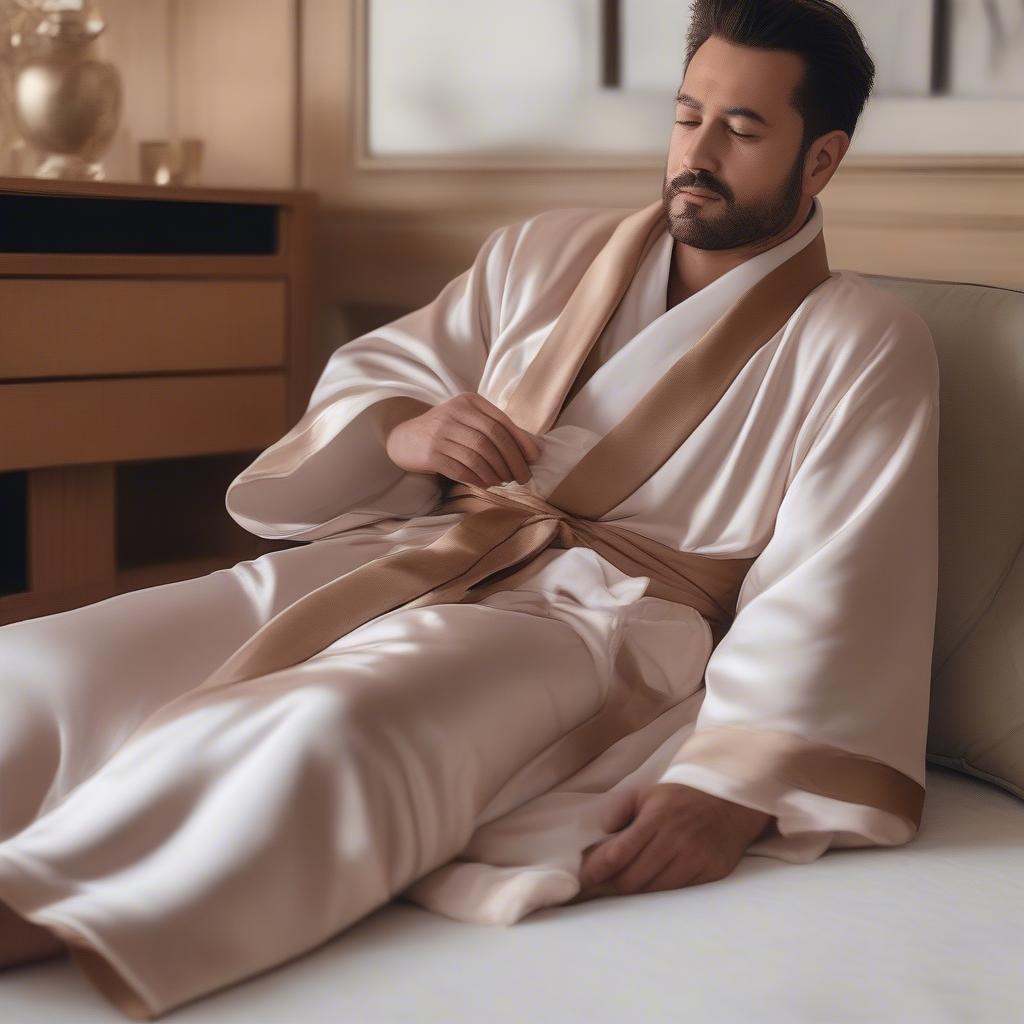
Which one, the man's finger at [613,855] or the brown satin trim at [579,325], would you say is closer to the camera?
the man's finger at [613,855]

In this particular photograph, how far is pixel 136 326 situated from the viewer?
8.19 ft

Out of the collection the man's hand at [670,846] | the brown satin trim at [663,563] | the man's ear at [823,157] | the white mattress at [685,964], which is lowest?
the white mattress at [685,964]

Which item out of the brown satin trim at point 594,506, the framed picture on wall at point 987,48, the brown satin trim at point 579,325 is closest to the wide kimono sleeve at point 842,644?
the brown satin trim at point 594,506

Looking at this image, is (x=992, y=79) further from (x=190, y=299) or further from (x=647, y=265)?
(x=190, y=299)

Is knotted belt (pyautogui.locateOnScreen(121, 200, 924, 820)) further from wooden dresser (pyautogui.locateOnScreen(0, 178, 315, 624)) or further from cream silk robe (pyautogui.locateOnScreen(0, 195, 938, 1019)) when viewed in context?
wooden dresser (pyautogui.locateOnScreen(0, 178, 315, 624))

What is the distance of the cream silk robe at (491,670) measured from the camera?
45.3 inches

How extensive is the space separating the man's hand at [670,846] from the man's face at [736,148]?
2.29ft

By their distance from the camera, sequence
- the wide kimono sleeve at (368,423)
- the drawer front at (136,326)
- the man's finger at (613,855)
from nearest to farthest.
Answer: the man's finger at (613,855) < the wide kimono sleeve at (368,423) < the drawer front at (136,326)

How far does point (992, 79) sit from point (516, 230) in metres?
0.71

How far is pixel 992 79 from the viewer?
2023mm

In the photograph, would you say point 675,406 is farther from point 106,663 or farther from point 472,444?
point 106,663

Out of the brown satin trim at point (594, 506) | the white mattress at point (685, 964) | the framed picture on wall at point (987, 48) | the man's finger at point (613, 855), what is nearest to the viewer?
the white mattress at point (685, 964)

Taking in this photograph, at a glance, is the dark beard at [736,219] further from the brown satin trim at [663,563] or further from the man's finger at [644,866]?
the man's finger at [644,866]

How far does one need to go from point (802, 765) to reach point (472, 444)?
0.53 m
